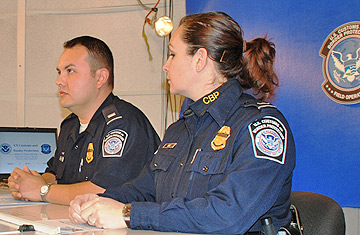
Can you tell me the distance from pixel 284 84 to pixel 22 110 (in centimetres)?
213

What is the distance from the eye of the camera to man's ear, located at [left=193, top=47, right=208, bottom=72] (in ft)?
5.54

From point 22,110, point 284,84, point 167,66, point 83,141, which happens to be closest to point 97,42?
point 83,141

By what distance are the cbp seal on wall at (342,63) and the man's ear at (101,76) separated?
3.56 ft

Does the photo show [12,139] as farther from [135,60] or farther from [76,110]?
[135,60]

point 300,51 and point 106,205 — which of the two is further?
point 300,51

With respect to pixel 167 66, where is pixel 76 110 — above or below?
below

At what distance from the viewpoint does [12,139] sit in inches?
113

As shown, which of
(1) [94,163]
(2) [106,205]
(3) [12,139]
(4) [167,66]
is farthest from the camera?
(3) [12,139]

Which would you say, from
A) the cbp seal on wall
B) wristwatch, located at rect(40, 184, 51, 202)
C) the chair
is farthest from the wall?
wristwatch, located at rect(40, 184, 51, 202)

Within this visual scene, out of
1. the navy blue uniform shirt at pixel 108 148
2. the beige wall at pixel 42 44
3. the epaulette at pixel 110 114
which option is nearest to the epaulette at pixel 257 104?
the navy blue uniform shirt at pixel 108 148

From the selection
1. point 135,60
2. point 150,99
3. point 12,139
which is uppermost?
point 135,60

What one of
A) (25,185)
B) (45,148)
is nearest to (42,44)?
(45,148)

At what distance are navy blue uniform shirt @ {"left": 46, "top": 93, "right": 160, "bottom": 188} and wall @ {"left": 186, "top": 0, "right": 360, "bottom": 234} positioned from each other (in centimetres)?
74

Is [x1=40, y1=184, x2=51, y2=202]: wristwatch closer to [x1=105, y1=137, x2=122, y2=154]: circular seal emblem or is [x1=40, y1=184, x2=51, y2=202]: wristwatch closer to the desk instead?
the desk
